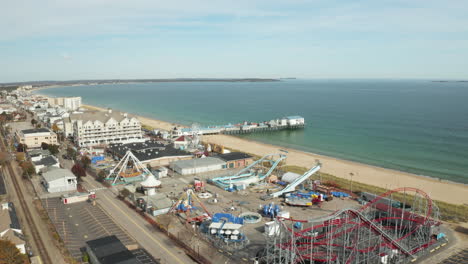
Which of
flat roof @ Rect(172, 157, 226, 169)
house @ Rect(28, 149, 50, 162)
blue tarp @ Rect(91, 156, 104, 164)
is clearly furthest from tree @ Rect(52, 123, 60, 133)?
flat roof @ Rect(172, 157, 226, 169)

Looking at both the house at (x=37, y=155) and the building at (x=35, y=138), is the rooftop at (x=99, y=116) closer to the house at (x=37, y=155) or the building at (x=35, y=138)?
the building at (x=35, y=138)

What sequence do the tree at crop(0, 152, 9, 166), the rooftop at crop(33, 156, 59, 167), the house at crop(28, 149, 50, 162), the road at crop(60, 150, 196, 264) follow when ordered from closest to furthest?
the road at crop(60, 150, 196, 264) → the rooftop at crop(33, 156, 59, 167) → the house at crop(28, 149, 50, 162) → the tree at crop(0, 152, 9, 166)

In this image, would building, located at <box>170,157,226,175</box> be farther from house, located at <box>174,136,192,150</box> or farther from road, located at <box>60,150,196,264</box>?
house, located at <box>174,136,192,150</box>

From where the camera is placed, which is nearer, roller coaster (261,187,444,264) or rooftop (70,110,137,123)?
roller coaster (261,187,444,264)

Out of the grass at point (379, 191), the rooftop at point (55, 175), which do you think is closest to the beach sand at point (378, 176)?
the grass at point (379, 191)

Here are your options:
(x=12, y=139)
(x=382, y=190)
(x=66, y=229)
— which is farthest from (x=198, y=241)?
(x=12, y=139)

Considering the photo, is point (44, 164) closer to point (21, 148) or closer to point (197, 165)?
point (21, 148)
